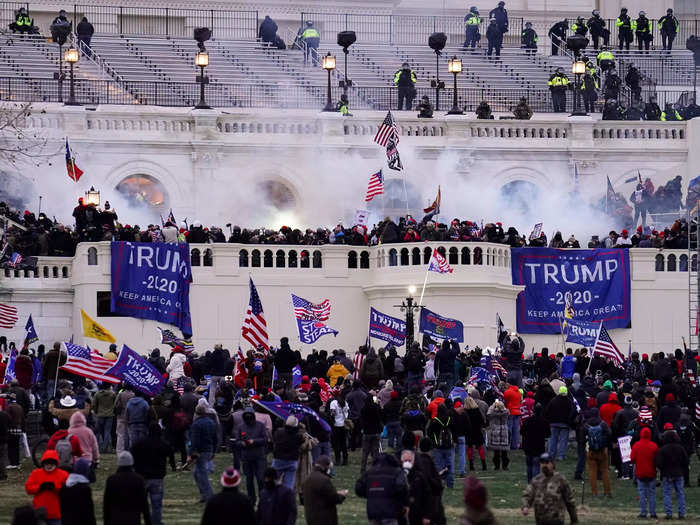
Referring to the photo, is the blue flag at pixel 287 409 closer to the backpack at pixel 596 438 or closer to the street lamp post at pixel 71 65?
the backpack at pixel 596 438

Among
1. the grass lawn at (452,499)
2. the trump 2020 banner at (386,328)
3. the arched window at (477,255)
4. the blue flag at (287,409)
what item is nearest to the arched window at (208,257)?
the arched window at (477,255)

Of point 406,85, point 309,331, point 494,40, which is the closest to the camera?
point 309,331

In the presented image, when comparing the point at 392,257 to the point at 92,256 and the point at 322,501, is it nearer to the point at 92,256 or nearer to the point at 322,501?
the point at 92,256

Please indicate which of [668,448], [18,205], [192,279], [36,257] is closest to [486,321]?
[192,279]

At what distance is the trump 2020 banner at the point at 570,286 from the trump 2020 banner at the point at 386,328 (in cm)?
855

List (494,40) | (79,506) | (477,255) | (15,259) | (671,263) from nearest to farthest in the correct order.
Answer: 1. (79,506)
2. (15,259)
3. (477,255)
4. (671,263)
5. (494,40)

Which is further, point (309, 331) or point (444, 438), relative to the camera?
point (309, 331)

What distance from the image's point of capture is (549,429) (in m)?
33.6

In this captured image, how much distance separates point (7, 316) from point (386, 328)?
9572 mm

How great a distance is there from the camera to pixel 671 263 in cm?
5241

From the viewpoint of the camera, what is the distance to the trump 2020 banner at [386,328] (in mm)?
43219

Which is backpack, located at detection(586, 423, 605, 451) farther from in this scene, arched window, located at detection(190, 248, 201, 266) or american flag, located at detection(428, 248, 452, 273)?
arched window, located at detection(190, 248, 201, 266)

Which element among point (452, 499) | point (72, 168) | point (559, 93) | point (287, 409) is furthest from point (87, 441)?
point (559, 93)

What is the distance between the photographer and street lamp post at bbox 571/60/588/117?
6162 cm
